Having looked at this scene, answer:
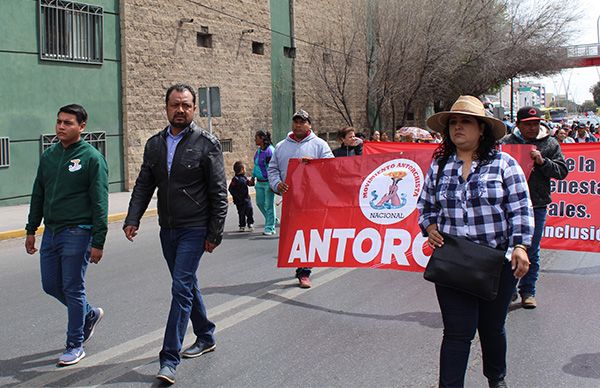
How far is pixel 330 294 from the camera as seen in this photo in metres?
6.87

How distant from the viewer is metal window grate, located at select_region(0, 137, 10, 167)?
15.4 metres

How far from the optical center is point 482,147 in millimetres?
3779

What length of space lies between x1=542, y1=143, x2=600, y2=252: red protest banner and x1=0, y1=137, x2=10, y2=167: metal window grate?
12103 millimetres

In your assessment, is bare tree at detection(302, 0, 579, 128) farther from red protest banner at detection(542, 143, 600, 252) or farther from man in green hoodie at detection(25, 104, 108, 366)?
man in green hoodie at detection(25, 104, 108, 366)

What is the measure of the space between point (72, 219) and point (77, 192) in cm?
20

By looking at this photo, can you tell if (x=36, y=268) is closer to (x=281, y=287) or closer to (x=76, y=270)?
(x=281, y=287)

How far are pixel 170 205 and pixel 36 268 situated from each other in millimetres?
4951

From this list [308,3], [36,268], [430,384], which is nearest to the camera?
[430,384]

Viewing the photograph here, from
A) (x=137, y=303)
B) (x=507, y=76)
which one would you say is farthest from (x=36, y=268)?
(x=507, y=76)

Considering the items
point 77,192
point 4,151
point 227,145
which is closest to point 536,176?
point 77,192

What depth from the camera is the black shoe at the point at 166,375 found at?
4340 mm

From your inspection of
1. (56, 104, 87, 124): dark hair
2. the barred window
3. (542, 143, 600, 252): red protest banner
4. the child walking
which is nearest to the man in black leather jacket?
(56, 104, 87, 124): dark hair

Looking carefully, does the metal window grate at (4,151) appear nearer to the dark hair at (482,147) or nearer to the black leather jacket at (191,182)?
the black leather jacket at (191,182)

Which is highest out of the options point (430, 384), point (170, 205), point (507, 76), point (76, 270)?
point (507, 76)
